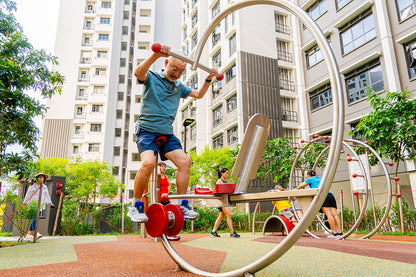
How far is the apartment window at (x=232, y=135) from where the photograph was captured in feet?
68.8

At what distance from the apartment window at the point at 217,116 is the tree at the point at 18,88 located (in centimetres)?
1804

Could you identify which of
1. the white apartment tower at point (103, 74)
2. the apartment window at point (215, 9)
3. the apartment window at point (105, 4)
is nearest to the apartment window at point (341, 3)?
the apartment window at point (215, 9)

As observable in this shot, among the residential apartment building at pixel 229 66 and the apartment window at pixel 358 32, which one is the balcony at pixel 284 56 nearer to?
the residential apartment building at pixel 229 66

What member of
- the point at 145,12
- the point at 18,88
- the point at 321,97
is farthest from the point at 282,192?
the point at 145,12

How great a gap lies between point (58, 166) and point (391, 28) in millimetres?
24642

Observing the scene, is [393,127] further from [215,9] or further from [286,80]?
[215,9]

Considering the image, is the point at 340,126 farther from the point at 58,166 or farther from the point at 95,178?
the point at 58,166

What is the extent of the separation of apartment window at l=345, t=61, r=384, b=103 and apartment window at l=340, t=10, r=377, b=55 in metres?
1.34

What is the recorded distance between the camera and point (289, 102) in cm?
2205

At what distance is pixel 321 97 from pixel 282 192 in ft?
54.1

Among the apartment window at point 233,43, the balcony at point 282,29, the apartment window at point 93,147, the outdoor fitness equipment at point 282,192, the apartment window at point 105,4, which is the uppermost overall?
the apartment window at point 105,4

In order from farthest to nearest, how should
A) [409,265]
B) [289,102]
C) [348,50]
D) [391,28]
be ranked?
[289,102] < [348,50] < [391,28] < [409,265]

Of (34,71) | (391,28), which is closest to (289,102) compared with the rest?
(391,28)

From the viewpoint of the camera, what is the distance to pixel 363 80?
47.1ft
